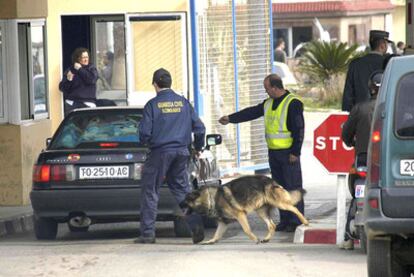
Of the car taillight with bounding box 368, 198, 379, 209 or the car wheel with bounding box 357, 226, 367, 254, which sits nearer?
the car taillight with bounding box 368, 198, 379, 209

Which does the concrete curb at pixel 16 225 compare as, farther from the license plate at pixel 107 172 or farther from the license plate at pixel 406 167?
the license plate at pixel 406 167

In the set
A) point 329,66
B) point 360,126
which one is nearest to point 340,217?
point 360,126

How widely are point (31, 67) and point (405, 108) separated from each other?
9.16 m

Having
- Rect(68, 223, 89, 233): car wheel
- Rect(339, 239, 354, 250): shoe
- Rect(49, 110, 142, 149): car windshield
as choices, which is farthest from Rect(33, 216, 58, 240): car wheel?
Rect(339, 239, 354, 250): shoe

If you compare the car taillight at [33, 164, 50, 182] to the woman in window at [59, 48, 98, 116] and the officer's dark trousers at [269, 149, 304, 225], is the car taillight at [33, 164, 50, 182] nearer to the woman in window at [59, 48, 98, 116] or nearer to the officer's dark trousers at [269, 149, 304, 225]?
the officer's dark trousers at [269, 149, 304, 225]

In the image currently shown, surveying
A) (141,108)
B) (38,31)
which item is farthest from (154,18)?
(141,108)

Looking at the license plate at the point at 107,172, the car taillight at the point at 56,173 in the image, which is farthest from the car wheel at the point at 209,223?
the car taillight at the point at 56,173

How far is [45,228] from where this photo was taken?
1392cm

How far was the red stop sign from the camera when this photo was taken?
41.8ft

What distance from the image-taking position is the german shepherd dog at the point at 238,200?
13016 millimetres

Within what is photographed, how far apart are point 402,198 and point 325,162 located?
13.1 feet

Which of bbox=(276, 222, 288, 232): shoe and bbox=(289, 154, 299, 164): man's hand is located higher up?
bbox=(289, 154, 299, 164): man's hand

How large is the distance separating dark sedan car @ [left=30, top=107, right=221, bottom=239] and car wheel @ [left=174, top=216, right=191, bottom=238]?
0.05 m

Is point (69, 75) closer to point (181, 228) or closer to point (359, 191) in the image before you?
point (181, 228)
